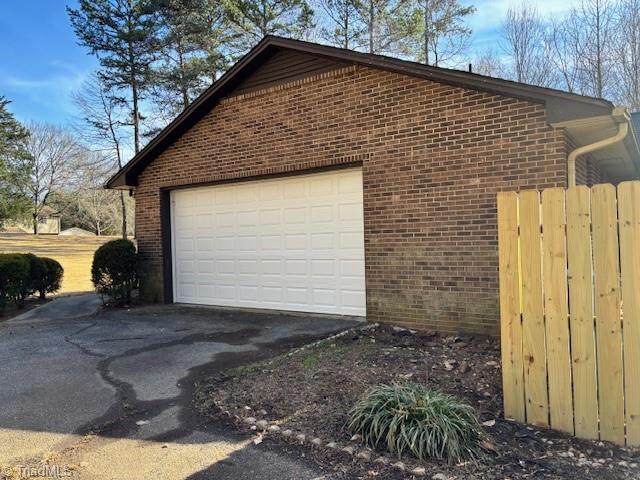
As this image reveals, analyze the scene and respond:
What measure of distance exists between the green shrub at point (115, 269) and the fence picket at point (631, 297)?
361 inches

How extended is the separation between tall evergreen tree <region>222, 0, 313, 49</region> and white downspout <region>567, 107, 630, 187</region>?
1668cm

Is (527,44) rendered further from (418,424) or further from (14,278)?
(418,424)

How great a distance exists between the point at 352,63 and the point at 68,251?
31438 mm

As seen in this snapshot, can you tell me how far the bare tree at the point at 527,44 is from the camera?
71.4 ft

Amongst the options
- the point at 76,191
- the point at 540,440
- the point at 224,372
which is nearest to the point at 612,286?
the point at 540,440

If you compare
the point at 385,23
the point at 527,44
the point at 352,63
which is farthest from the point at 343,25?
the point at 352,63

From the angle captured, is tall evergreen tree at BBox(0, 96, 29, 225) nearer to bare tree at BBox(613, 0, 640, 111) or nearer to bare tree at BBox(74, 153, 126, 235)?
bare tree at BBox(74, 153, 126, 235)

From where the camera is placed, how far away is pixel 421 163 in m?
7.06

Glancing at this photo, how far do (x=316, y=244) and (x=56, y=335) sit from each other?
14.5 feet

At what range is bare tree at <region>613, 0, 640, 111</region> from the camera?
60.5 feet

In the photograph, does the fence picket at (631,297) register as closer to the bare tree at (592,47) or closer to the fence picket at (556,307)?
the fence picket at (556,307)

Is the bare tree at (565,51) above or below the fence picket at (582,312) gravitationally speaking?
above

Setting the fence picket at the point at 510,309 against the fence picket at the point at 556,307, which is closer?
the fence picket at the point at 556,307

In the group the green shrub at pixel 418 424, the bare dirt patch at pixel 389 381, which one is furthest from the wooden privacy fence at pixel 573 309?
the green shrub at pixel 418 424
